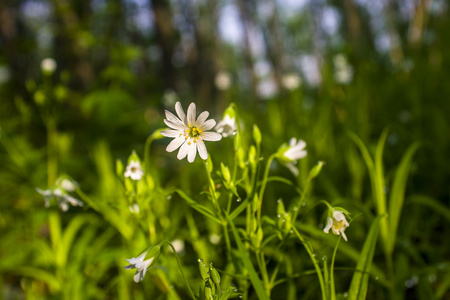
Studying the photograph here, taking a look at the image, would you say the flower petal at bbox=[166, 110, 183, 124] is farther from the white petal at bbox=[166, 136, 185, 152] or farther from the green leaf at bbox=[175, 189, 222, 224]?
the green leaf at bbox=[175, 189, 222, 224]

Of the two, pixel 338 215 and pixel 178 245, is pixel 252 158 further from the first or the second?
pixel 178 245

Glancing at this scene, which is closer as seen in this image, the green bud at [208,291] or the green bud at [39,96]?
the green bud at [208,291]

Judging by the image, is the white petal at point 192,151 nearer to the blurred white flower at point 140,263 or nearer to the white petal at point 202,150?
the white petal at point 202,150

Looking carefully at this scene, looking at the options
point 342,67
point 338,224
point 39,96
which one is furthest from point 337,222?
point 342,67

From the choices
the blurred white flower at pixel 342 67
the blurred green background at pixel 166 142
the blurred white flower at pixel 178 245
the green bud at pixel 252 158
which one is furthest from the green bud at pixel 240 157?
the blurred white flower at pixel 342 67

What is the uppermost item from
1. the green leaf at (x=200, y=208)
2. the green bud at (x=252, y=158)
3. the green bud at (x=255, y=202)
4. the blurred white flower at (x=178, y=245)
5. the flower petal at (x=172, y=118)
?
the flower petal at (x=172, y=118)

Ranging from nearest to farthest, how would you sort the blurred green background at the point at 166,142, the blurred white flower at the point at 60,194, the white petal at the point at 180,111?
1. the white petal at the point at 180,111
2. the blurred white flower at the point at 60,194
3. the blurred green background at the point at 166,142

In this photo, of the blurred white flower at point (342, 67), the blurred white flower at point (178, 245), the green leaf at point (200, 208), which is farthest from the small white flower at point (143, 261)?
the blurred white flower at point (342, 67)

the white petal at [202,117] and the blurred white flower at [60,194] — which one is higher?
the white petal at [202,117]

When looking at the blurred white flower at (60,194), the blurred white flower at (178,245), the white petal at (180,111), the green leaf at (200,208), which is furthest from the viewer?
the blurred white flower at (178,245)
